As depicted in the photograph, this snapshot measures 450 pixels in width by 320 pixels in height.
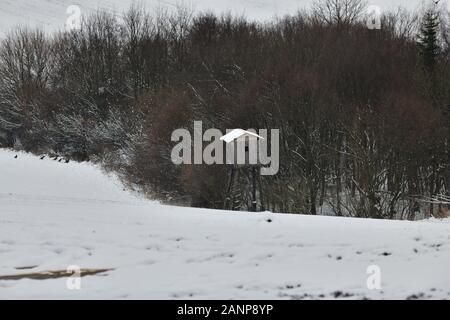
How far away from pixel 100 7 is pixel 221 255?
69270mm

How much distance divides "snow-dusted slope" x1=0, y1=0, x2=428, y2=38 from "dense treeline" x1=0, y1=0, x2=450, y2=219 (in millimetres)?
21461

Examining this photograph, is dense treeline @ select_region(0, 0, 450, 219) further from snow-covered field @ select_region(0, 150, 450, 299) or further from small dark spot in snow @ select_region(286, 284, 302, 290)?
small dark spot in snow @ select_region(286, 284, 302, 290)

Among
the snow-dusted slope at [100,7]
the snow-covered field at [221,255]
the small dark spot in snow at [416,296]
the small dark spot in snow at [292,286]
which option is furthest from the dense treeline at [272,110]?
the snow-dusted slope at [100,7]

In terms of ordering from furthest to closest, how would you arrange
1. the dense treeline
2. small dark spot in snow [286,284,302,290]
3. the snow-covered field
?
the dense treeline < small dark spot in snow [286,284,302,290] < the snow-covered field

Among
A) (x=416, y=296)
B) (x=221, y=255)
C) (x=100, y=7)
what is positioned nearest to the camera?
(x=416, y=296)

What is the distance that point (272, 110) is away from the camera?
88.5 ft

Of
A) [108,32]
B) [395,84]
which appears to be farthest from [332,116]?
[108,32]

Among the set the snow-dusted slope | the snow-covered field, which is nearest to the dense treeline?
the snow-covered field

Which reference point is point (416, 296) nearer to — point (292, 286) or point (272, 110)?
point (292, 286)

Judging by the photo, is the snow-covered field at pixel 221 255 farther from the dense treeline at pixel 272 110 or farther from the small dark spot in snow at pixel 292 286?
the dense treeline at pixel 272 110

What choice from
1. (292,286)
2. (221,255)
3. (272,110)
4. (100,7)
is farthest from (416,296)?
(100,7)

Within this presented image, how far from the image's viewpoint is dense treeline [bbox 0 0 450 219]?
71.2ft

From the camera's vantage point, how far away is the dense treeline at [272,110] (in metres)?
21.7

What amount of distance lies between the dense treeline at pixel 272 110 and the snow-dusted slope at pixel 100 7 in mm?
21461
